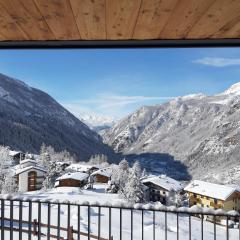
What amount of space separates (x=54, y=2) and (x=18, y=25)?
52 centimetres

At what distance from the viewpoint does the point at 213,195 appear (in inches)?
806

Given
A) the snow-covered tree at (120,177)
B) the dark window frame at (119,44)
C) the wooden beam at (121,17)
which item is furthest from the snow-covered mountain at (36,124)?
the wooden beam at (121,17)

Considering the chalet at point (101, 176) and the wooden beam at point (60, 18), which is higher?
the wooden beam at point (60, 18)

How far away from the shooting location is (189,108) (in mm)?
120938

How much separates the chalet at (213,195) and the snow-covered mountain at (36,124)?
32106 mm

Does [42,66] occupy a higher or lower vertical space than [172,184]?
higher

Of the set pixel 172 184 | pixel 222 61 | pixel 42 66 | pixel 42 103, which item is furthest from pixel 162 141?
pixel 172 184

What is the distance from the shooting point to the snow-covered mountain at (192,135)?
65.5 metres

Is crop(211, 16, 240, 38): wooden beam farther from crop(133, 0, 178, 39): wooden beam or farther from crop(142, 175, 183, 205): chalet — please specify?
crop(142, 175, 183, 205): chalet

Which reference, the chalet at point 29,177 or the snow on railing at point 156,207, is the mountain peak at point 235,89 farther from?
the snow on railing at point 156,207

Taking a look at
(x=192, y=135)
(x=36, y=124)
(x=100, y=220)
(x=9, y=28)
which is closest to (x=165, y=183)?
(x=100, y=220)

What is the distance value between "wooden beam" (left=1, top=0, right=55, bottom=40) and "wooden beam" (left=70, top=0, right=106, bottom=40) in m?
0.24

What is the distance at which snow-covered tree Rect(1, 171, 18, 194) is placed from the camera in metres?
24.2

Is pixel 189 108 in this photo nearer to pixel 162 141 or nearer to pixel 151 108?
pixel 151 108
